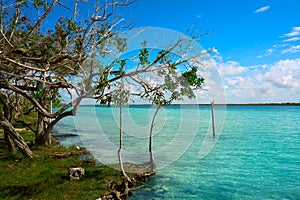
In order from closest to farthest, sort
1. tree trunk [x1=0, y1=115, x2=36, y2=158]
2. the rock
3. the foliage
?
the foliage, the rock, tree trunk [x1=0, y1=115, x2=36, y2=158]

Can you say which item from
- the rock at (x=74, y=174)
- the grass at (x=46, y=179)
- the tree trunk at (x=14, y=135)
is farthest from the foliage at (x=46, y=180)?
the tree trunk at (x=14, y=135)

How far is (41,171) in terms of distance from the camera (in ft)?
37.8

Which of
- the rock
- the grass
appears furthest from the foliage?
the rock

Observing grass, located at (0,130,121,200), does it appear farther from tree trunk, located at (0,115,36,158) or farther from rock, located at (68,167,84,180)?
tree trunk, located at (0,115,36,158)

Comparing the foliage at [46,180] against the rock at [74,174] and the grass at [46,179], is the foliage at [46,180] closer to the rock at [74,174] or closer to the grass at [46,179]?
the grass at [46,179]

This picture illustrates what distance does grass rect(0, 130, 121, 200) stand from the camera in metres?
9.02

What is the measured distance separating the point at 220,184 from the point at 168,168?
11.4ft

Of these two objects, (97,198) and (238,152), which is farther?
(238,152)

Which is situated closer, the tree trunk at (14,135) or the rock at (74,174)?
the rock at (74,174)

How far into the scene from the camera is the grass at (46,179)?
902 centimetres

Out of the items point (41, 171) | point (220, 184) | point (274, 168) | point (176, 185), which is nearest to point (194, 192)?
point (176, 185)

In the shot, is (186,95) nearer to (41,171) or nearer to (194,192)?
(194,192)

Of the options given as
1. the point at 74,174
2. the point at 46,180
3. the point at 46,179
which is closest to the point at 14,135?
the point at 46,179

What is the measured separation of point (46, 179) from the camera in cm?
1046
